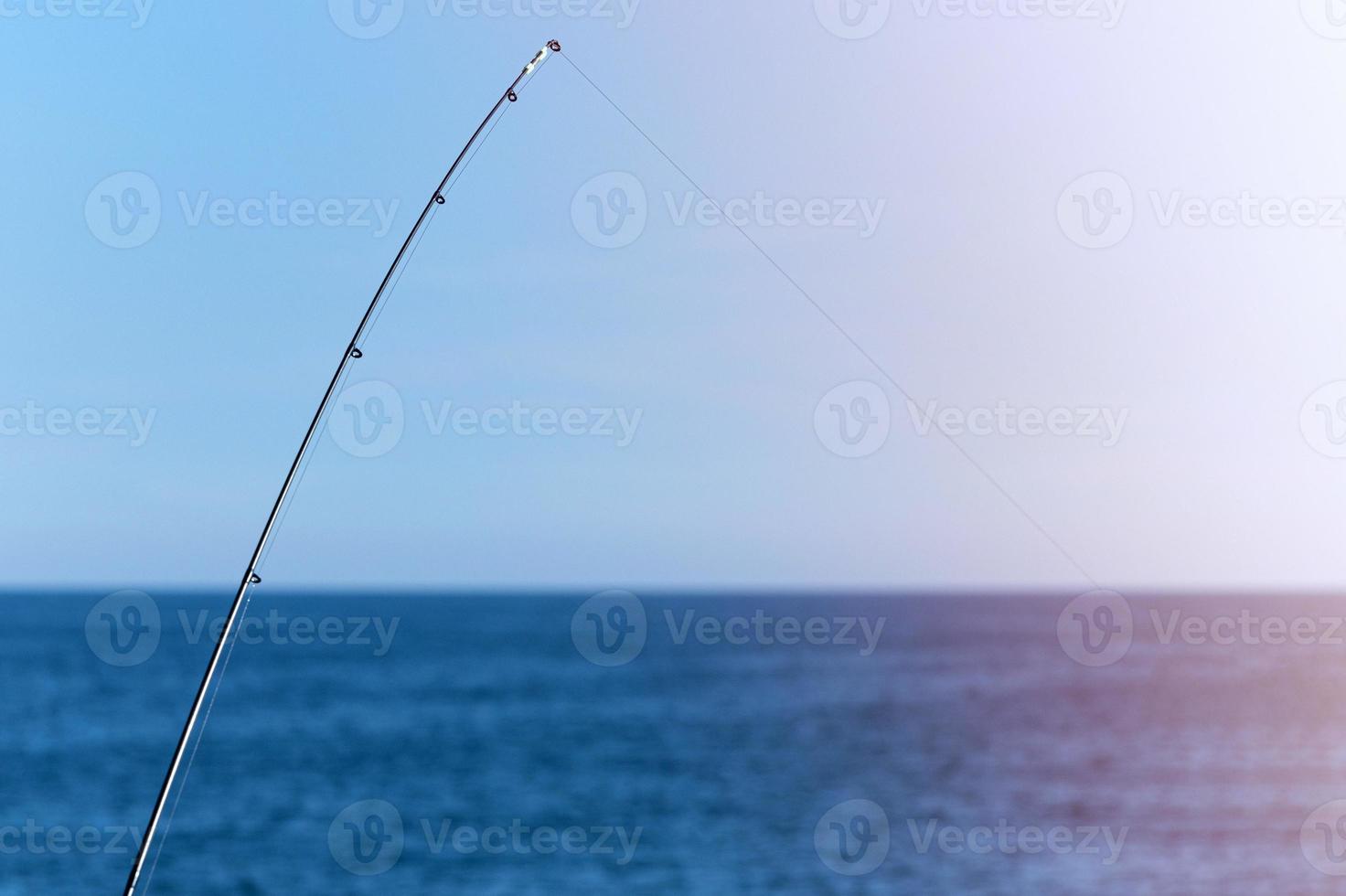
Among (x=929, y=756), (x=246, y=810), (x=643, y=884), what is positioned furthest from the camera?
(x=929, y=756)

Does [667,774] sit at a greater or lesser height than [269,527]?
lesser

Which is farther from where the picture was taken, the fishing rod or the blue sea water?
the blue sea water

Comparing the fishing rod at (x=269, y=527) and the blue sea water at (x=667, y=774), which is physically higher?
the fishing rod at (x=269, y=527)

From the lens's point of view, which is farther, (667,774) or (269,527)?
(667,774)

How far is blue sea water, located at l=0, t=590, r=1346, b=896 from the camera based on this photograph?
999 inches

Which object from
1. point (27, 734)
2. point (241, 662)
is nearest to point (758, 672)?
point (241, 662)

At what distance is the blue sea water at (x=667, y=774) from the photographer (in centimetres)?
2538

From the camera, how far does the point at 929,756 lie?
134 feet

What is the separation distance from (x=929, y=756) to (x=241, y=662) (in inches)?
1631

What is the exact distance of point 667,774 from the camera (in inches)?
1437

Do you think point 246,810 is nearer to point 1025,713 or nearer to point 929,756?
point 929,756

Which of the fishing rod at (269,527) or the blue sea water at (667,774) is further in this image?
the blue sea water at (667,774)

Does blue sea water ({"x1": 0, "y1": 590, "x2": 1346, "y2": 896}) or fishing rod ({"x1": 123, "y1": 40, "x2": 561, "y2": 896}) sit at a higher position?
fishing rod ({"x1": 123, "y1": 40, "x2": 561, "y2": 896})

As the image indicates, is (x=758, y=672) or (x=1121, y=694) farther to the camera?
(x=758, y=672)
